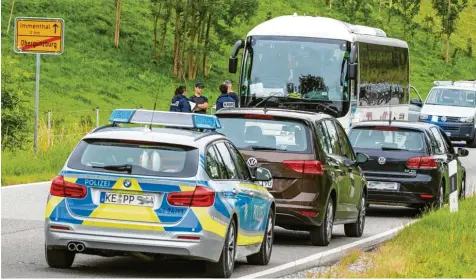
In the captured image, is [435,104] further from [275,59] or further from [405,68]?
[275,59]

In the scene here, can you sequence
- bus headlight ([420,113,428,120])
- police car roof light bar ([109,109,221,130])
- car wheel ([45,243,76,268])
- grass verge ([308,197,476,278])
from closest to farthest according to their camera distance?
car wheel ([45,243,76,268])
police car roof light bar ([109,109,221,130])
grass verge ([308,197,476,278])
bus headlight ([420,113,428,120])

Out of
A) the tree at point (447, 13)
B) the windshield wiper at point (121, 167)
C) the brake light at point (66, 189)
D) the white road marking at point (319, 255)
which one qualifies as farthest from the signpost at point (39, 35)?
the tree at point (447, 13)

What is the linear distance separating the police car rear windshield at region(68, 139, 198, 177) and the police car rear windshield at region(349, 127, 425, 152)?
32.8 feet

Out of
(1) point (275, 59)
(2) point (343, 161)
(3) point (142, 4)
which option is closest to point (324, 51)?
(1) point (275, 59)

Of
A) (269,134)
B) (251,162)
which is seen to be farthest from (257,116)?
(251,162)

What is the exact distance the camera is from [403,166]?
70.7ft

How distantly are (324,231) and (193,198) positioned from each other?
4.96 metres

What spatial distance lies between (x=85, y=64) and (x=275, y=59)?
43.7 meters

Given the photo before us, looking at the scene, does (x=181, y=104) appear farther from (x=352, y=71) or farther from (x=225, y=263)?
(x=225, y=263)

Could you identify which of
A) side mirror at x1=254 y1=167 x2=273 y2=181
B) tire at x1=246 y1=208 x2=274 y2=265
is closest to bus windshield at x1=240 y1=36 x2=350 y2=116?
tire at x1=246 y1=208 x2=274 y2=265

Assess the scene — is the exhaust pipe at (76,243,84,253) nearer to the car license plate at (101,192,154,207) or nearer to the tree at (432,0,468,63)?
the car license plate at (101,192,154,207)

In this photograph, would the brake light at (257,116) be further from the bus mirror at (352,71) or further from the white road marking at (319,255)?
the bus mirror at (352,71)

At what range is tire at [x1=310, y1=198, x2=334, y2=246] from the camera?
647 inches

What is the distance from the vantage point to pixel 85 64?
239 ft
